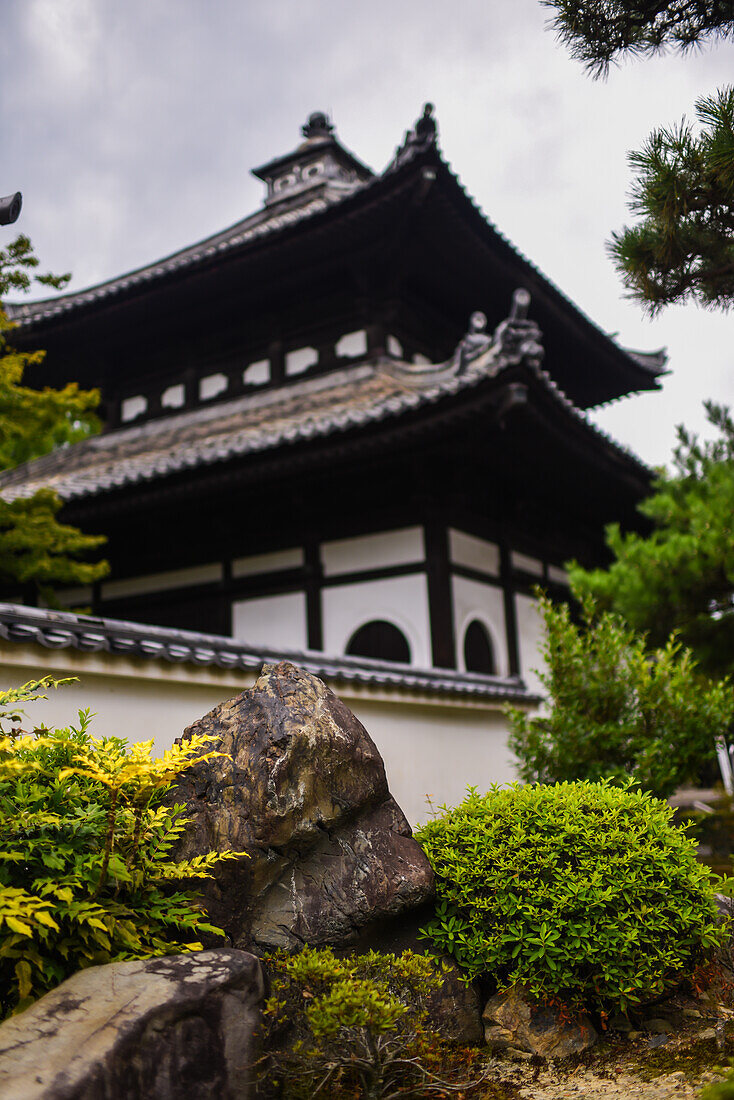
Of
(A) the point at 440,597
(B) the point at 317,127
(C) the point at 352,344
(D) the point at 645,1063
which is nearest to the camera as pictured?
(D) the point at 645,1063

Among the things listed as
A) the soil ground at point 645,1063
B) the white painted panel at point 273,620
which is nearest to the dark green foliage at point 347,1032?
the soil ground at point 645,1063

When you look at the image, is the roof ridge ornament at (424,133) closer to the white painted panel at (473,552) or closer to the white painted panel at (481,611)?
the white painted panel at (473,552)

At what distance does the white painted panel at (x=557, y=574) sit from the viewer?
13961 mm

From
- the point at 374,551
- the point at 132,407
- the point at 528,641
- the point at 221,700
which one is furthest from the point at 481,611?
the point at 132,407

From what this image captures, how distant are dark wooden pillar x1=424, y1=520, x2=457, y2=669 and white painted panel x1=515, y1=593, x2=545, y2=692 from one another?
213cm

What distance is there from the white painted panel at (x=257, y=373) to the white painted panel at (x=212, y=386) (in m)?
0.42

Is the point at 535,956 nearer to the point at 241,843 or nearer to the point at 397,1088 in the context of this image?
the point at 397,1088

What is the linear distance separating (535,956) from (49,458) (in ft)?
46.6

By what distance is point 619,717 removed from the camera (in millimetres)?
7203

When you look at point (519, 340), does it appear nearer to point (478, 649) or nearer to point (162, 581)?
point (478, 649)

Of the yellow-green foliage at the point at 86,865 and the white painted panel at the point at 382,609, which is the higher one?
the white painted panel at the point at 382,609

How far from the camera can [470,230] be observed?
12172 mm

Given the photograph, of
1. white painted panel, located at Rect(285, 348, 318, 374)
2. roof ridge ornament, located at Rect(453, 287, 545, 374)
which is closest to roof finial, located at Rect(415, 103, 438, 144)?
roof ridge ornament, located at Rect(453, 287, 545, 374)

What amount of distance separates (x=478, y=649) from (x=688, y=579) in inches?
123
